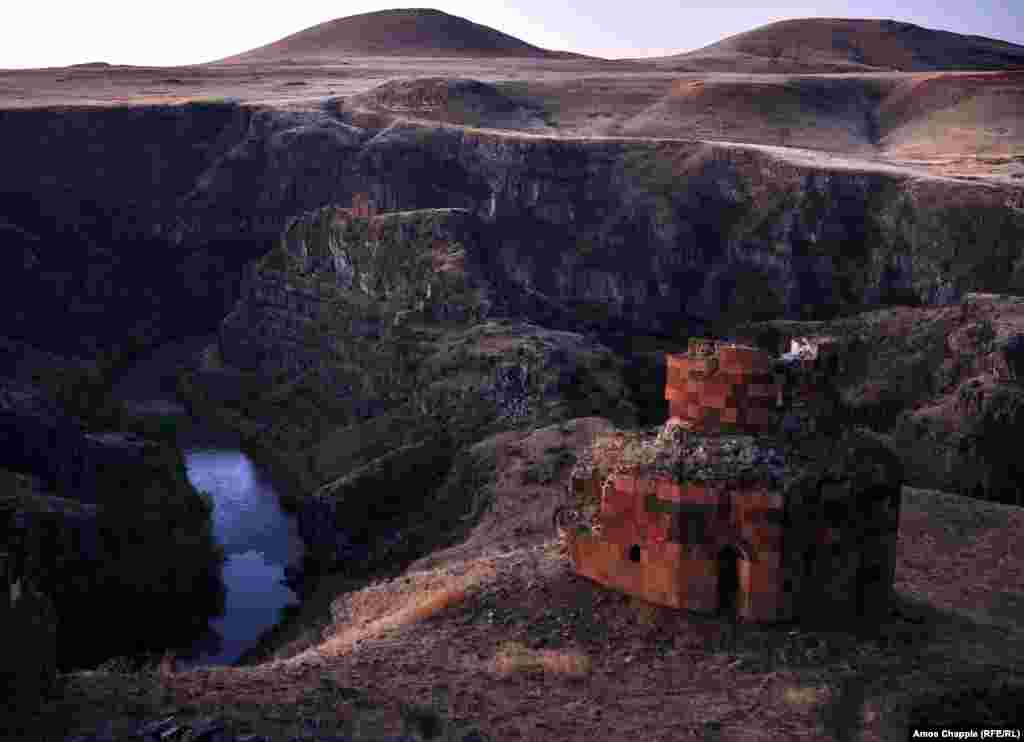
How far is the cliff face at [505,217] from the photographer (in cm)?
6141

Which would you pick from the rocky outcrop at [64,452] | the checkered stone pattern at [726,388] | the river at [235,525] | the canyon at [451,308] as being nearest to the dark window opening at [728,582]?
the canyon at [451,308]

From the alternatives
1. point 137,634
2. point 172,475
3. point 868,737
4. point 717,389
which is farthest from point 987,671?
point 172,475

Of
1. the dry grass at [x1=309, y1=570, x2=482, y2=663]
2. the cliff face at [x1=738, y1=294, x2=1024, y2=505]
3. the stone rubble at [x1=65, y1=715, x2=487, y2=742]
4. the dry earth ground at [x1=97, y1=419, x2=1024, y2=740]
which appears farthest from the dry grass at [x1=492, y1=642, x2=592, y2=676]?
the cliff face at [x1=738, y1=294, x2=1024, y2=505]

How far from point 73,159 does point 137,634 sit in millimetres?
66782

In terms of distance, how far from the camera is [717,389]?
19.0 meters

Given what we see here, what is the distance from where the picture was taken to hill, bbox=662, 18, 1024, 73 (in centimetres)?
15062

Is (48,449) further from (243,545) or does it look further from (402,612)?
(402,612)

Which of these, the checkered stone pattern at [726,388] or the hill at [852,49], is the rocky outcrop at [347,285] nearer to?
the checkered stone pattern at [726,388]

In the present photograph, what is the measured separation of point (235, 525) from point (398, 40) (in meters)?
146

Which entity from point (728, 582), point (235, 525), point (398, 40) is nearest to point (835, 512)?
point (728, 582)

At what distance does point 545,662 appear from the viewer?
16.9 metres

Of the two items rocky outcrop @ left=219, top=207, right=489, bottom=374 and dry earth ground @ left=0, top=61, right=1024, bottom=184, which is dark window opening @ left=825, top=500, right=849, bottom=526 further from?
dry earth ground @ left=0, top=61, right=1024, bottom=184

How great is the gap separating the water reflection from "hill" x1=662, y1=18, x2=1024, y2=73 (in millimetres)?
102356

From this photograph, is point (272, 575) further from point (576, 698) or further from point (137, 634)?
point (576, 698)
